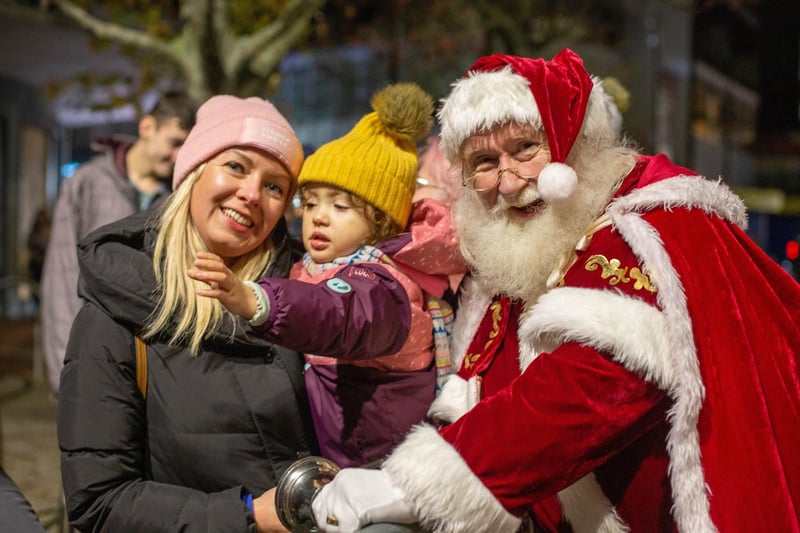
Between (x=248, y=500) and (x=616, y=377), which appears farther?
(x=248, y=500)

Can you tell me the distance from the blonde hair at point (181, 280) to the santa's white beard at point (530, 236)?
0.70m

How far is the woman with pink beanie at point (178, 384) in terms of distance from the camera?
1.96 meters

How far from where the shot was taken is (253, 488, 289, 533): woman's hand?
194 centimetres

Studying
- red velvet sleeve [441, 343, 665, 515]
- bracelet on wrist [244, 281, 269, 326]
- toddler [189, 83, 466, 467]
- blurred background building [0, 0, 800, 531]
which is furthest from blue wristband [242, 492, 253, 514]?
blurred background building [0, 0, 800, 531]

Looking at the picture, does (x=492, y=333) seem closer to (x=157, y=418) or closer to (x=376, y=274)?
(x=376, y=274)

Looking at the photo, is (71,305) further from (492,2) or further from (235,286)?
(492,2)

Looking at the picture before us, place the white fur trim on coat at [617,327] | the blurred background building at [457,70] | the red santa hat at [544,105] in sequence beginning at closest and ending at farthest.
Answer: the white fur trim on coat at [617,327]
the red santa hat at [544,105]
the blurred background building at [457,70]

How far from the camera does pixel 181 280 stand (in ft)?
6.86

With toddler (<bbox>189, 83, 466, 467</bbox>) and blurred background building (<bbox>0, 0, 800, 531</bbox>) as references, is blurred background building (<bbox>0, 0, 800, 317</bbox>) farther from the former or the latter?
toddler (<bbox>189, 83, 466, 467</bbox>)

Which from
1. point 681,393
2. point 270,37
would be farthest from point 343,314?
point 270,37

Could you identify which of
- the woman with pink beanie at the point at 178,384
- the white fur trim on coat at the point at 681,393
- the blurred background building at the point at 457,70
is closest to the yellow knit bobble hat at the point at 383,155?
the woman with pink beanie at the point at 178,384

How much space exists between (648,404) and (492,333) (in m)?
0.53

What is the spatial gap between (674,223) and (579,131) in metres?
0.35

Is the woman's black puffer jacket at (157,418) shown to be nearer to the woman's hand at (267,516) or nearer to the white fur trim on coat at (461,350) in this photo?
the woman's hand at (267,516)
